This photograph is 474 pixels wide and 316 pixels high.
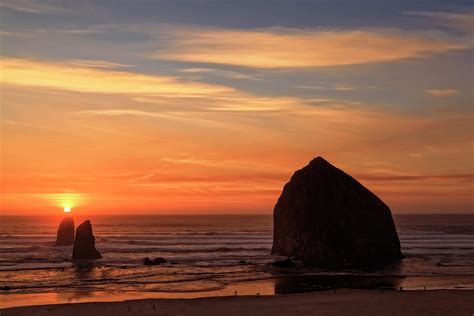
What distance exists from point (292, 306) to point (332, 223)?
103 feet

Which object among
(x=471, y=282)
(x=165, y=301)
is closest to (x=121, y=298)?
(x=165, y=301)

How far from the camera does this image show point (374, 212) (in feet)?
213

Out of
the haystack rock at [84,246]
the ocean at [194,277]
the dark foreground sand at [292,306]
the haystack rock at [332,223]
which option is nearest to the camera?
the dark foreground sand at [292,306]

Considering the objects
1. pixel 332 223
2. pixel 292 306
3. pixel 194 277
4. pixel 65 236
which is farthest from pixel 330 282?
pixel 65 236

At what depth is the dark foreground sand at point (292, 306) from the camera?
3047cm

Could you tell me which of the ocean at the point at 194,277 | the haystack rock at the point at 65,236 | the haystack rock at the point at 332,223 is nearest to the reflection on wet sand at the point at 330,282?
the ocean at the point at 194,277

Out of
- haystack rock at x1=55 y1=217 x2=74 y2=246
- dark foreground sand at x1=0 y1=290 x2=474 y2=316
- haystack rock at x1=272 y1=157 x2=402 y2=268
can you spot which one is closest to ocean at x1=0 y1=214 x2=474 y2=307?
haystack rock at x1=272 y1=157 x2=402 y2=268

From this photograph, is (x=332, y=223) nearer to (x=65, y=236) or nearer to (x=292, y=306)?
(x=292, y=306)

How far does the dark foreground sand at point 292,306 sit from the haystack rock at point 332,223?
2287cm

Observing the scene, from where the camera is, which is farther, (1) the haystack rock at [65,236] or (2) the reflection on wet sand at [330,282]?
(1) the haystack rock at [65,236]

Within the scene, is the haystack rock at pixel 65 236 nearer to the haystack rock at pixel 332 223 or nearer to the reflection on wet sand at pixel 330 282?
the haystack rock at pixel 332 223

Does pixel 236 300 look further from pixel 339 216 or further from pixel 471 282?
pixel 339 216

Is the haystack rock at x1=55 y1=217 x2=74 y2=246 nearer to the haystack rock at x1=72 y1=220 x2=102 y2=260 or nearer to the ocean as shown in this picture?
the ocean

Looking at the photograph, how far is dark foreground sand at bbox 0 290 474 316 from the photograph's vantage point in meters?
30.5
